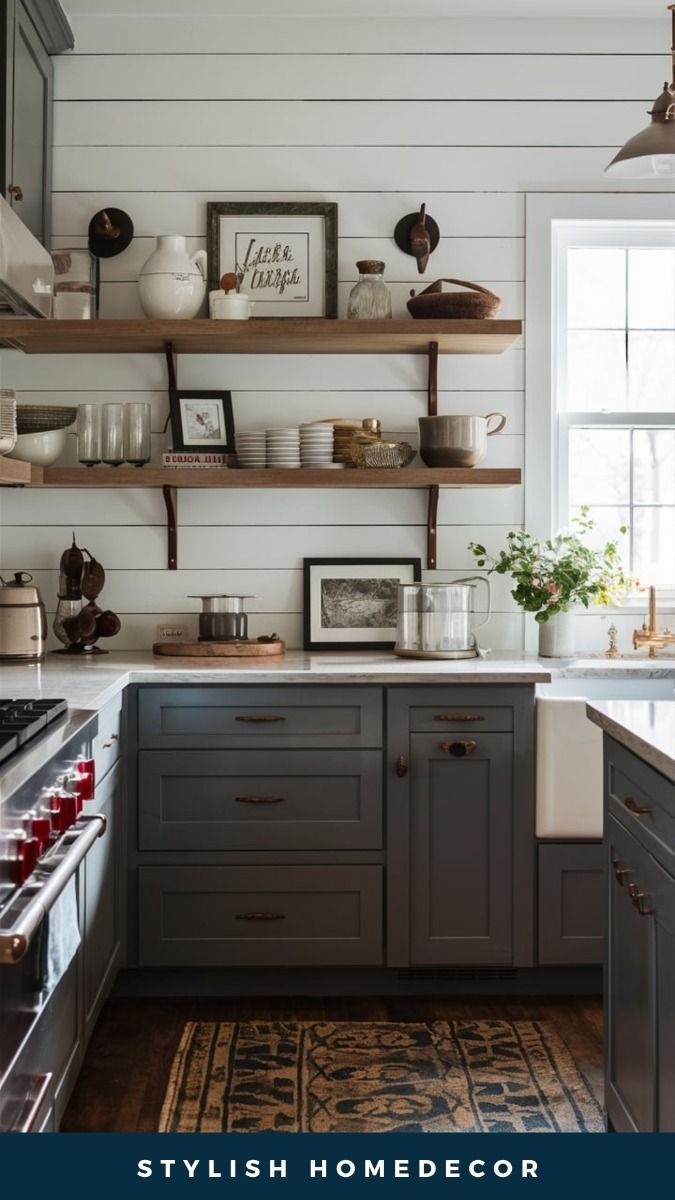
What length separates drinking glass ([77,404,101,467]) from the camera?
3648 millimetres

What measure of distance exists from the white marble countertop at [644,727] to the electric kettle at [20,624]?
1747mm

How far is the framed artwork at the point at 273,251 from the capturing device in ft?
12.5

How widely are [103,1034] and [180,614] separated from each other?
4.30 ft

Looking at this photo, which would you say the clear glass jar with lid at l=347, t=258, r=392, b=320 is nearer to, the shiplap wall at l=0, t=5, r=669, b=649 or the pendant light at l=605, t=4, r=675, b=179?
the shiplap wall at l=0, t=5, r=669, b=649

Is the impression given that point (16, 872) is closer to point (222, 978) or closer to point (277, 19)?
point (222, 978)

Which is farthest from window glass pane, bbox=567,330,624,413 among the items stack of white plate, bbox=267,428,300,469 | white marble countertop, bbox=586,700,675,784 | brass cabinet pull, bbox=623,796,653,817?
brass cabinet pull, bbox=623,796,653,817

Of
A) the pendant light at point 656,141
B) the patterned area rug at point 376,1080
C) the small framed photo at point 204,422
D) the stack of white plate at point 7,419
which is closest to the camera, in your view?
the pendant light at point 656,141

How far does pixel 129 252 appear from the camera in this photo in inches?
150

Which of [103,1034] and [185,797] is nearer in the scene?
[103,1034]

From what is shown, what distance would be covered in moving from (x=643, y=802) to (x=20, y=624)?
6.70 ft

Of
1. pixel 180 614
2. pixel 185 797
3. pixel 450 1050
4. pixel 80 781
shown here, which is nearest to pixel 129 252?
pixel 180 614

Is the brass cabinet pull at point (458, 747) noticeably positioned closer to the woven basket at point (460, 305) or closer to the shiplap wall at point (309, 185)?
the shiplap wall at point (309, 185)

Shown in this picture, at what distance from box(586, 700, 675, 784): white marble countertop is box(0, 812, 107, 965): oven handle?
0.92 meters

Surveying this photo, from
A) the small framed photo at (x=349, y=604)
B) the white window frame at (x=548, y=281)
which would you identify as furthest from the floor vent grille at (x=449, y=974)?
the white window frame at (x=548, y=281)
